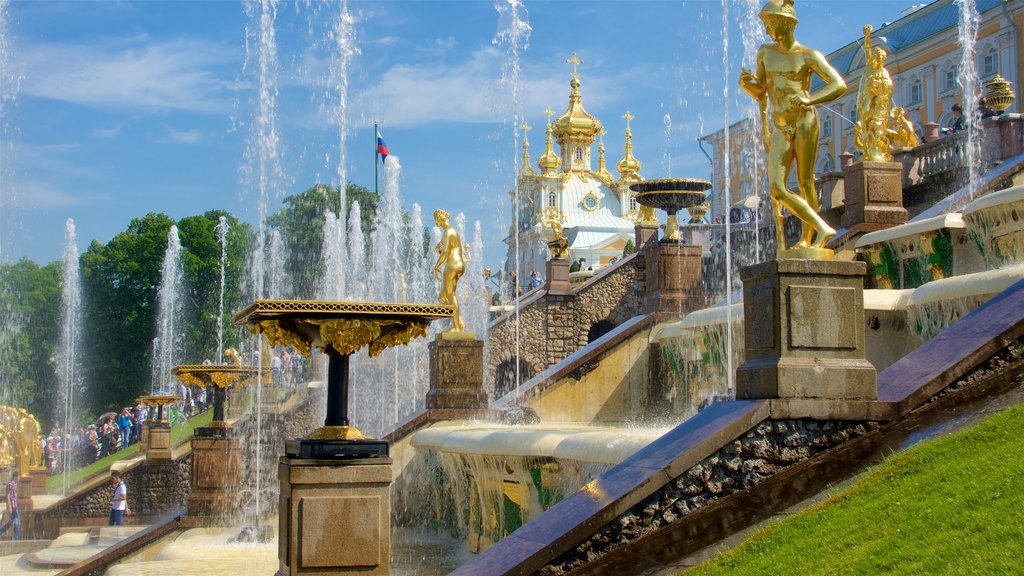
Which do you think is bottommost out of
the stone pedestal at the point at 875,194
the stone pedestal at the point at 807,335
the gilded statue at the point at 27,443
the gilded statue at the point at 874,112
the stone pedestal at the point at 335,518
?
the gilded statue at the point at 27,443

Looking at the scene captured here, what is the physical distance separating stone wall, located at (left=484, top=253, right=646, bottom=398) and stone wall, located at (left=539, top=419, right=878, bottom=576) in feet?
71.9

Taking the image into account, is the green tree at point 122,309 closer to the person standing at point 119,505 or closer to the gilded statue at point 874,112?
the person standing at point 119,505

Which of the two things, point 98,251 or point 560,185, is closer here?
point 98,251

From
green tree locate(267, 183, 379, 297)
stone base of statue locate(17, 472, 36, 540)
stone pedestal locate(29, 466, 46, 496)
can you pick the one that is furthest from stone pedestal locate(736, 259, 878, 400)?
green tree locate(267, 183, 379, 297)

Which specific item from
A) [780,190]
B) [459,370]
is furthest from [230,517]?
[780,190]

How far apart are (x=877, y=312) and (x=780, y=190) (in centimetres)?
584

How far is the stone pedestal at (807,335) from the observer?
8539 millimetres

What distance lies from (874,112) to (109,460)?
26.5 m

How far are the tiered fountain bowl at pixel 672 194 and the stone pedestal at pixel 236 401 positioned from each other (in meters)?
12.9

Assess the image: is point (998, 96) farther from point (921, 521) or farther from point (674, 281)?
point (921, 521)

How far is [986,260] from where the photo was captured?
15922mm

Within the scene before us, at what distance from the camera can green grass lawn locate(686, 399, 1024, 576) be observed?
597 cm

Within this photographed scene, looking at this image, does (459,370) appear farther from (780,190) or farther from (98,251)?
(98,251)

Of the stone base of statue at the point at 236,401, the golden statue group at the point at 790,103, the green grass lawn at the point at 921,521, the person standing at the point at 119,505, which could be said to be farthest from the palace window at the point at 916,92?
the green grass lawn at the point at 921,521
